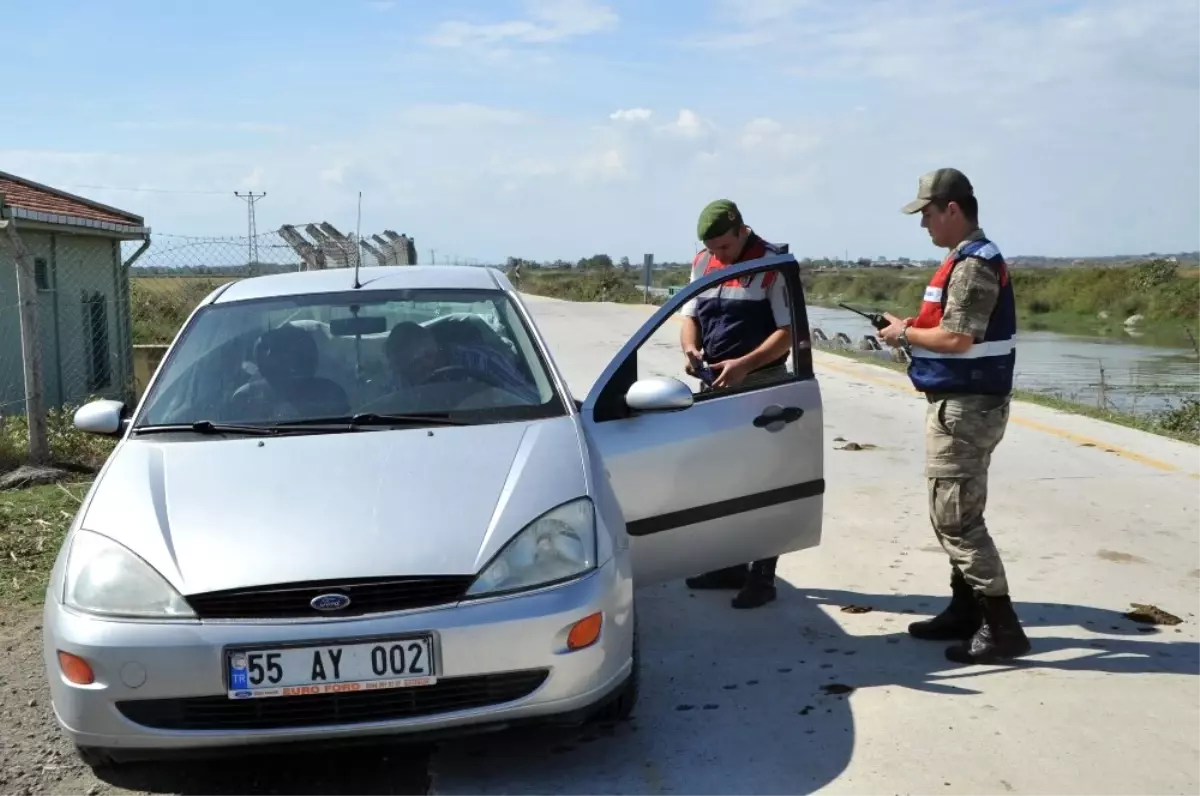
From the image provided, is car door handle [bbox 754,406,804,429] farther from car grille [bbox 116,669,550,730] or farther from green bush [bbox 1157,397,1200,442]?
green bush [bbox 1157,397,1200,442]

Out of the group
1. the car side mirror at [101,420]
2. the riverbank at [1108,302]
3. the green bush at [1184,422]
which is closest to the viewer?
the car side mirror at [101,420]

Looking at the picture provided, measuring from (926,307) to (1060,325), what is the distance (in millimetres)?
47073

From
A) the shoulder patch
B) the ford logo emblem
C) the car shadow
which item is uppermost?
the shoulder patch

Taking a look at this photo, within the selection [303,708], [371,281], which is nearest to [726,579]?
[371,281]

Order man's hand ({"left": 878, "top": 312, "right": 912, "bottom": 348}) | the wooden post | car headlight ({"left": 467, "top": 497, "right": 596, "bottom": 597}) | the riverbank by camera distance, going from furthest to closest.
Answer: the riverbank, the wooden post, man's hand ({"left": 878, "top": 312, "right": 912, "bottom": 348}), car headlight ({"left": 467, "top": 497, "right": 596, "bottom": 597})

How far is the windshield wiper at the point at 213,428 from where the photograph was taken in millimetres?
4074

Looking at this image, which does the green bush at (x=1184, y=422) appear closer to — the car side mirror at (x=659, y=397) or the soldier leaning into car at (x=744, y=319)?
the soldier leaning into car at (x=744, y=319)

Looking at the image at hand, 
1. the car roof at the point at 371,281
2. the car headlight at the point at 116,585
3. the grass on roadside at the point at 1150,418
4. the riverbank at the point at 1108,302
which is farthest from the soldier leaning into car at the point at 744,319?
the riverbank at the point at 1108,302

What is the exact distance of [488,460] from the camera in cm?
381

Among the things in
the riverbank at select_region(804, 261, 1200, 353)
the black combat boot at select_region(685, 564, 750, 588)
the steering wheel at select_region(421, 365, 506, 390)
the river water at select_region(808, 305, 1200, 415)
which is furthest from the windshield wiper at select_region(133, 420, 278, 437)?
the riverbank at select_region(804, 261, 1200, 353)

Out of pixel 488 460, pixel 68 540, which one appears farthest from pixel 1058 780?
pixel 68 540

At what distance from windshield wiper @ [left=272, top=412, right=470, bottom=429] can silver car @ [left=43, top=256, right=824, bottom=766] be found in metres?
0.01

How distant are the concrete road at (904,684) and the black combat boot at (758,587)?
9 cm

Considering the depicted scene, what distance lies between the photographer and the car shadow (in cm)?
367
